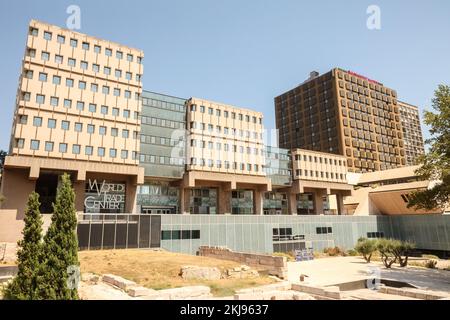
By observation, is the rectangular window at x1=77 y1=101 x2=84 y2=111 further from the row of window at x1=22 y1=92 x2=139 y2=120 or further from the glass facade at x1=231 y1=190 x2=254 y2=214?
the glass facade at x1=231 y1=190 x2=254 y2=214

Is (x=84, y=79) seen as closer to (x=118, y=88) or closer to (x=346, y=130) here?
(x=118, y=88)

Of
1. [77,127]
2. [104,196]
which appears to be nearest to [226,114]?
[104,196]

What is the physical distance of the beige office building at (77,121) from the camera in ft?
133

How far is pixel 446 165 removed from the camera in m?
27.8

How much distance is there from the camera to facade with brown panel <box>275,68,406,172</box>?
332 ft

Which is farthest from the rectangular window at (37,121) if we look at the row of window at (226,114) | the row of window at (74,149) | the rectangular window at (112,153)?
the row of window at (226,114)

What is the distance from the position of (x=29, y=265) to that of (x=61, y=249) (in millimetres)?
1726

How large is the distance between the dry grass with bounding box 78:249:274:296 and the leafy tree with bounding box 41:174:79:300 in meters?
6.93

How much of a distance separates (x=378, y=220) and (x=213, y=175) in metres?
36.4

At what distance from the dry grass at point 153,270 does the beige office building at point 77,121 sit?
15.2m

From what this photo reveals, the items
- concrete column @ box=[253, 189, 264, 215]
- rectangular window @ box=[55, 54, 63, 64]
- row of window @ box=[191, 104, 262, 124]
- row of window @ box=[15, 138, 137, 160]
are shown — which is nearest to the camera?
row of window @ box=[15, 138, 137, 160]

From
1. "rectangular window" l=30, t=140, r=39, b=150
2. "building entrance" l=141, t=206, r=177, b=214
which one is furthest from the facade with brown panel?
"rectangular window" l=30, t=140, r=39, b=150

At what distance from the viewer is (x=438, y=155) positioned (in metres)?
29.0
